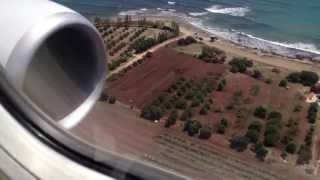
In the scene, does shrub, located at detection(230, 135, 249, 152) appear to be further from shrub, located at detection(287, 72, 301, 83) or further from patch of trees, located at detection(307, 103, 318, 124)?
shrub, located at detection(287, 72, 301, 83)

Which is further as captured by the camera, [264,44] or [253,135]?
[264,44]

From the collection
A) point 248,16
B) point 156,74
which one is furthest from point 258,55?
point 248,16

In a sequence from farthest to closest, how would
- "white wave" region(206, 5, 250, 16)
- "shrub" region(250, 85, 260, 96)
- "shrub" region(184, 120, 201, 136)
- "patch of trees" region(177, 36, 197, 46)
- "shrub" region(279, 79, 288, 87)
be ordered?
1. "white wave" region(206, 5, 250, 16)
2. "patch of trees" region(177, 36, 197, 46)
3. "shrub" region(279, 79, 288, 87)
4. "shrub" region(250, 85, 260, 96)
5. "shrub" region(184, 120, 201, 136)

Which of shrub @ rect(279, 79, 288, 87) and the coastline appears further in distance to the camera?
the coastline

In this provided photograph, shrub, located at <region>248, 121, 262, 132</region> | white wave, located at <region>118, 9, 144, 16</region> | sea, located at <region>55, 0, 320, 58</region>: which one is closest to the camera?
shrub, located at <region>248, 121, 262, 132</region>

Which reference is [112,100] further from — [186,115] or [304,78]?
[304,78]

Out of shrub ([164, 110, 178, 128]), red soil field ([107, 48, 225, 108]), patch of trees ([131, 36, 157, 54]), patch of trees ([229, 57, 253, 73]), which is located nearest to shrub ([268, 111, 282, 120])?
shrub ([164, 110, 178, 128])

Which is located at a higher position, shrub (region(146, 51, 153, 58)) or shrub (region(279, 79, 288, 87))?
shrub (region(279, 79, 288, 87))

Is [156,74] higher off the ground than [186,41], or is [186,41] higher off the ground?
[156,74]
